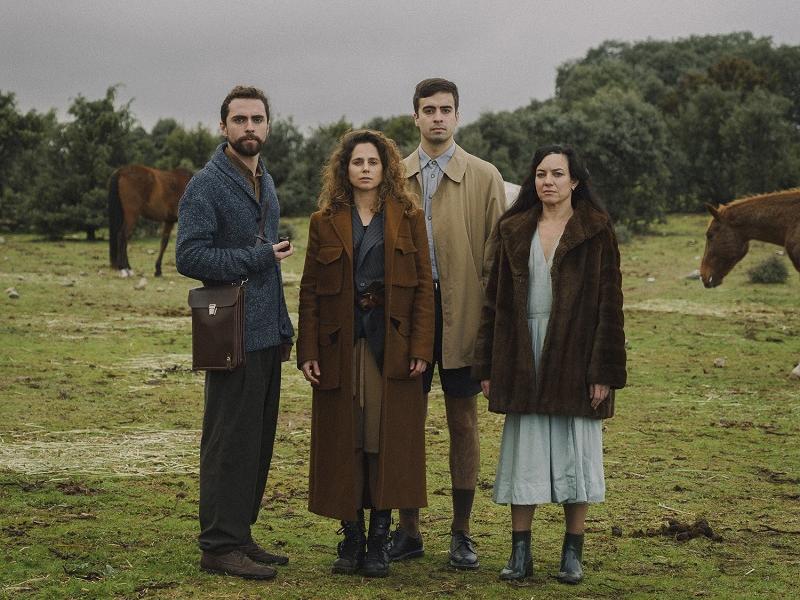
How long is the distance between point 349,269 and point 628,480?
8.87ft

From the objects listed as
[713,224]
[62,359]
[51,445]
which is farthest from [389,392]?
[713,224]

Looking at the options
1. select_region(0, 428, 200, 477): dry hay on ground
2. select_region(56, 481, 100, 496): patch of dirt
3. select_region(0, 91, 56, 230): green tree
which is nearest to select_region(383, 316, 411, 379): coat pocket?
select_region(56, 481, 100, 496): patch of dirt

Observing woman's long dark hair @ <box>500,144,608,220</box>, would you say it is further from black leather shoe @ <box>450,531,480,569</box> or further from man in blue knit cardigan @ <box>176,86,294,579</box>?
black leather shoe @ <box>450,531,480,569</box>

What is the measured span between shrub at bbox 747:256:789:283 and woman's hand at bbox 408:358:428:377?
13.5 meters

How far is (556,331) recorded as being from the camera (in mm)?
4336

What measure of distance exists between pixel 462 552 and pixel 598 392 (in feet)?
3.18

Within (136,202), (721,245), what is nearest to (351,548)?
(721,245)

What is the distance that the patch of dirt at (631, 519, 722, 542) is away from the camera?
16.6 feet

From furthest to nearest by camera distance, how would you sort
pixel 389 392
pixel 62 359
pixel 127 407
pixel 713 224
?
pixel 713 224 < pixel 62 359 < pixel 127 407 < pixel 389 392

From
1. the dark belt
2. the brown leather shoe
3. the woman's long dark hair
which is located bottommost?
the brown leather shoe

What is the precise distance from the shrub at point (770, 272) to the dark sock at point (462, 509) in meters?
13.2

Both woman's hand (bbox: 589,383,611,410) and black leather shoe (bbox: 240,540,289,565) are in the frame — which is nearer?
woman's hand (bbox: 589,383,611,410)

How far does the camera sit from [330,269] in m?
4.38

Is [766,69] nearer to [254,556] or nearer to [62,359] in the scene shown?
[62,359]
